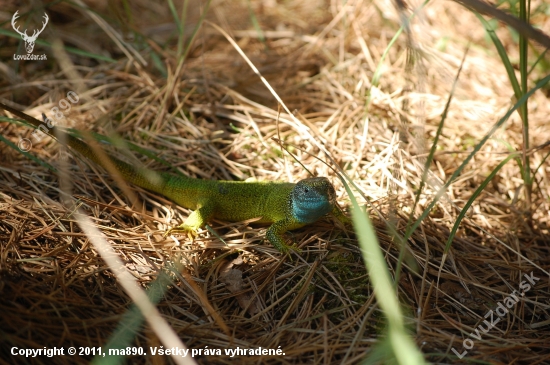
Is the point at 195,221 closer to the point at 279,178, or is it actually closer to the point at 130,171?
the point at 130,171

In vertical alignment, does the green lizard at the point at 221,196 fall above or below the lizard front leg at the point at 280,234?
above

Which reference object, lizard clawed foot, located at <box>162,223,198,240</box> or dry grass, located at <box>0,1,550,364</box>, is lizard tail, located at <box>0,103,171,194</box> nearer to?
dry grass, located at <box>0,1,550,364</box>

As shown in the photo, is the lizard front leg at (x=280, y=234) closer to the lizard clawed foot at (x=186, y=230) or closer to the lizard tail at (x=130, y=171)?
the lizard clawed foot at (x=186, y=230)

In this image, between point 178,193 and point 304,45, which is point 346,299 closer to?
point 178,193

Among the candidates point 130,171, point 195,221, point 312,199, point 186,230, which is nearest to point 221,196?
point 195,221

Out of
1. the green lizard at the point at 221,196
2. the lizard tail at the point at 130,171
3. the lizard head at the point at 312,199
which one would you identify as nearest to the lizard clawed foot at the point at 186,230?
the green lizard at the point at 221,196
